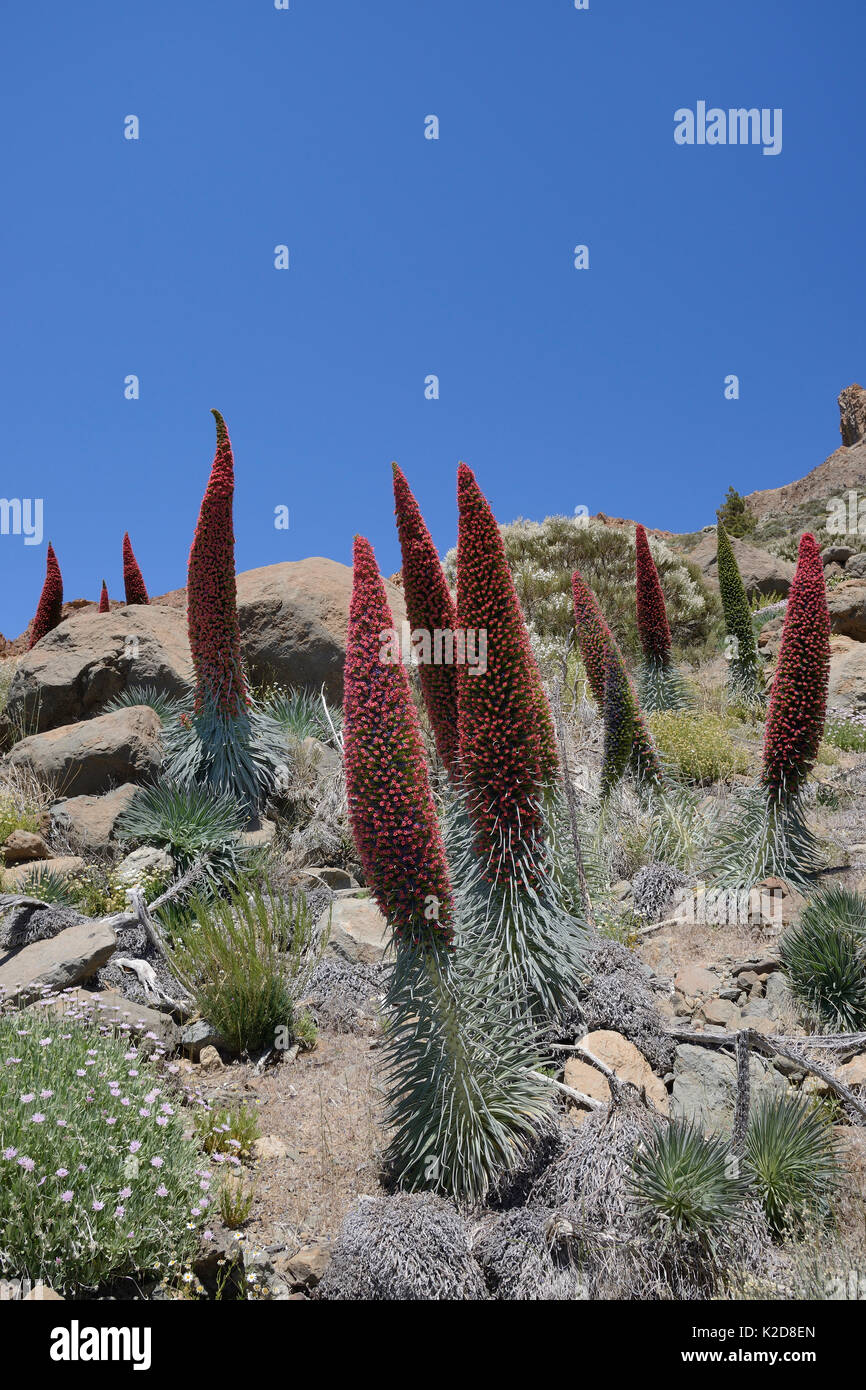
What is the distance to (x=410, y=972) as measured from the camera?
340 cm

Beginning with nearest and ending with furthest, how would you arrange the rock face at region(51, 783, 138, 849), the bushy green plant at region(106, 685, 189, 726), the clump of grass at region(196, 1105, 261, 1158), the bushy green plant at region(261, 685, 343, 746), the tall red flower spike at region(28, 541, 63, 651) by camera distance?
1. the clump of grass at region(196, 1105, 261, 1158)
2. the rock face at region(51, 783, 138, 849)
3. the bushy green plant at region(261, 685, 343, 746)
4. the bushy green plant at region(106, 685, 189, 726)
5. the tall red flower spike at region(28, 541, 63, 651)

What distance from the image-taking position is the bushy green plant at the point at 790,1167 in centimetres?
322

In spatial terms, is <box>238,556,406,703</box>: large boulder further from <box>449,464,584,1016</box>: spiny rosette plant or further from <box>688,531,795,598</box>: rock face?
<box>688,531,795,598</box>: rock face

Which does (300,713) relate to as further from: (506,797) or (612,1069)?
(612,1069)

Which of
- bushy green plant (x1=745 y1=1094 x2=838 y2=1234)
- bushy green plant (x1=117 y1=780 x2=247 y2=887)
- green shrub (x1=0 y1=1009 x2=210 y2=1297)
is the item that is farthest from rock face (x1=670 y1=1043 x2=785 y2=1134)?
bushy green plant (x1=117 y1=780 x2=247 y2=887)

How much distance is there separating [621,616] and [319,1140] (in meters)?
11.2

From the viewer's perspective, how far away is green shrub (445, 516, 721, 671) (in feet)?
46.1

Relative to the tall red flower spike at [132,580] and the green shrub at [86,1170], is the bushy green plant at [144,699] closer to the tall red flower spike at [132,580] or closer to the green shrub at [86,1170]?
the tall red flower spike at [132,580]

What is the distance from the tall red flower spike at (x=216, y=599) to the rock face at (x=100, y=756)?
30.8 inches

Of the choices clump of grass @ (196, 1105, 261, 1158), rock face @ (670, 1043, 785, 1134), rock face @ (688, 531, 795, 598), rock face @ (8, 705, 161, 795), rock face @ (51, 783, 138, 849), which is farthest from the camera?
rock face @ (688, 531, 795, 598)

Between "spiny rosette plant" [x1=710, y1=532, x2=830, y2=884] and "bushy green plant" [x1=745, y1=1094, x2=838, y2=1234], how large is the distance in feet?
→ 8.17

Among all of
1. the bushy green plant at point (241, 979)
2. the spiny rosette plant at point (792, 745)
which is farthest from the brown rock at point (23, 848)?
the spiny rosette plant at point (792, 745)
